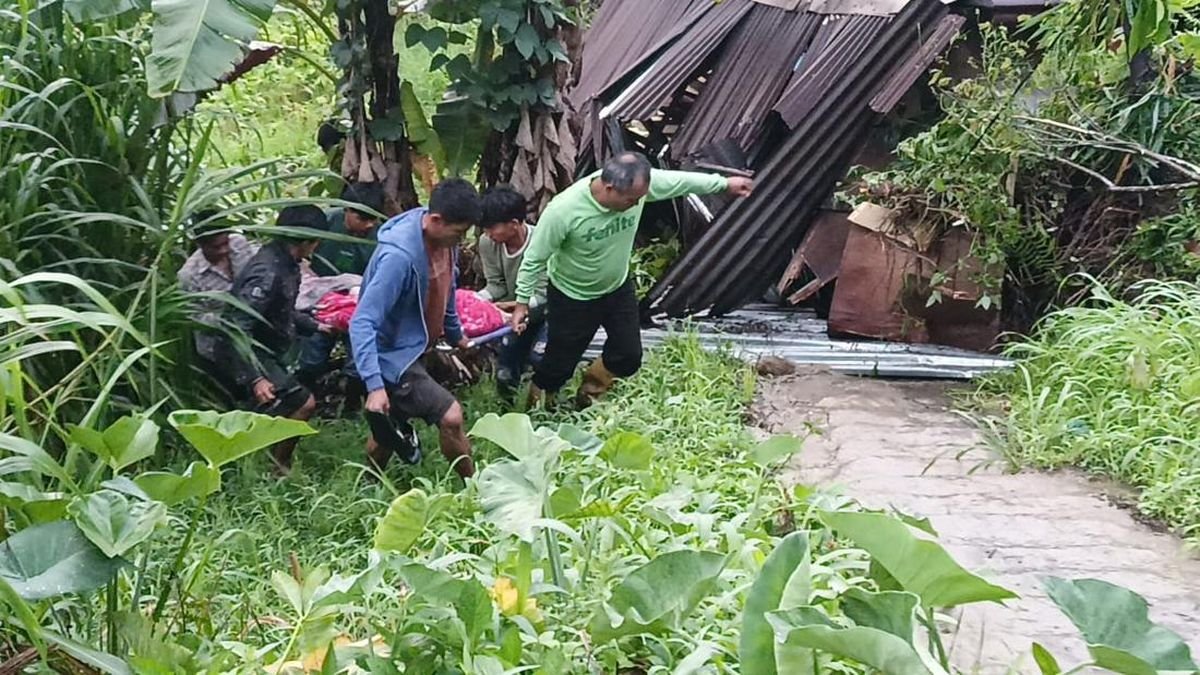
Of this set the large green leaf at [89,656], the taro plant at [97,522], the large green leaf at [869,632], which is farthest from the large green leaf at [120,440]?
the large green leaf at [869,632]

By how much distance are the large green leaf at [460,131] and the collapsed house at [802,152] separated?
1.86 m

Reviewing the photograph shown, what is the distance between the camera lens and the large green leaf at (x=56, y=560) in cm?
239

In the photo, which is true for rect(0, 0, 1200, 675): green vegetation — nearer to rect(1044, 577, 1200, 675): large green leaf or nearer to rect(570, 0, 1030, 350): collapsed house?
rect(1044, 577, 1200, 675): large green leaf

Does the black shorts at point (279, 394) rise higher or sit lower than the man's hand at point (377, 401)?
lower

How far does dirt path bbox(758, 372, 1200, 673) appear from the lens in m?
3.34

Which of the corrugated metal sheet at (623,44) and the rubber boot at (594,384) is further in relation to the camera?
the corrugated metal sheet at (623,44)

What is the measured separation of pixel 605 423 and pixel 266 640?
2252 mm

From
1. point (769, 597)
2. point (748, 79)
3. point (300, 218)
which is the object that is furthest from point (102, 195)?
point (748, 79)

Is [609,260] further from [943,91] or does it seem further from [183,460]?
[943,91]

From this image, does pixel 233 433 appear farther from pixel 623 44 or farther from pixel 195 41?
pixel 623 44

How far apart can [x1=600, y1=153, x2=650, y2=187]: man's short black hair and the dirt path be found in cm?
132

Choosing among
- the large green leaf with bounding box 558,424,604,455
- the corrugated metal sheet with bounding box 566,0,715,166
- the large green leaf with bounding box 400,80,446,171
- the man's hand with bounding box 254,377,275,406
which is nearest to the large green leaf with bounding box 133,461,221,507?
the large green leaf with bounding box 558,424,604,455

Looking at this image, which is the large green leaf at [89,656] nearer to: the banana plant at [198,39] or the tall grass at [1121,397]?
the banana plant at [198,39]

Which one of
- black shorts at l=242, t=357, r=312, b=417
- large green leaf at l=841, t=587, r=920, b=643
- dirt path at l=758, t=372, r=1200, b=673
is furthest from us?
black shorts at l=242, t=357, r=312, b=417
